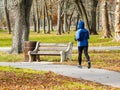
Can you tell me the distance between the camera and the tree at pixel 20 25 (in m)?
27.1

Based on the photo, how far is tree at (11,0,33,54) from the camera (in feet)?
88.8

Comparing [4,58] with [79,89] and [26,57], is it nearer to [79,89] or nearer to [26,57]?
[26,57]

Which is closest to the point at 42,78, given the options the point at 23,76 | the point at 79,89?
the point at 23,76

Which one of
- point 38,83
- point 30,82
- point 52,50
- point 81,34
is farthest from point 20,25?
point 38,83

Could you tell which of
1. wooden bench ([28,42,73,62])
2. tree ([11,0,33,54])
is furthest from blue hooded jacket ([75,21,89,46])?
tree ([11,0,33,54])

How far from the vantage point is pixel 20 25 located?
90.0 ft

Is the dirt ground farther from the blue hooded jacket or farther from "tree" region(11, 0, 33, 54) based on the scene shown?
"tree" region(11, 0, 33, 54)

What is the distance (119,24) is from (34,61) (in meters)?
15.0

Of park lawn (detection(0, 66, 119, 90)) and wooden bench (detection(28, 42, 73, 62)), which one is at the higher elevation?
park lawn (detection(0, 66, 119, 90))

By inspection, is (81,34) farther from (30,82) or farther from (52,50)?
(30,82)

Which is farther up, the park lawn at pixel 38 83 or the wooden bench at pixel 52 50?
the park lawn at pixel 38 83

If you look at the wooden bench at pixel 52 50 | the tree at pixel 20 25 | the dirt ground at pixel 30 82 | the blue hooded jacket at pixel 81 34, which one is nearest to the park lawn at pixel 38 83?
the dirt ground at pixel 30 82

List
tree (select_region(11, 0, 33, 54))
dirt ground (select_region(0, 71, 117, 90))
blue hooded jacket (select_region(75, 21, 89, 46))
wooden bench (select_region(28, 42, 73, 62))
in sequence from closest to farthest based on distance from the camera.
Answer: dirt ground (select_region(0, 71, 117, 90)) → blue hooded jacket (select_region(75, 21, 89, 46)) → wooden bench (select_region(28, 42, 73, 62)) → tree (select_region(11, 0, 33, 54))

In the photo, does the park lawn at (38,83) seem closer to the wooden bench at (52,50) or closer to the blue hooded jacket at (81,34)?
the blue hooded jacket at (81,34)
